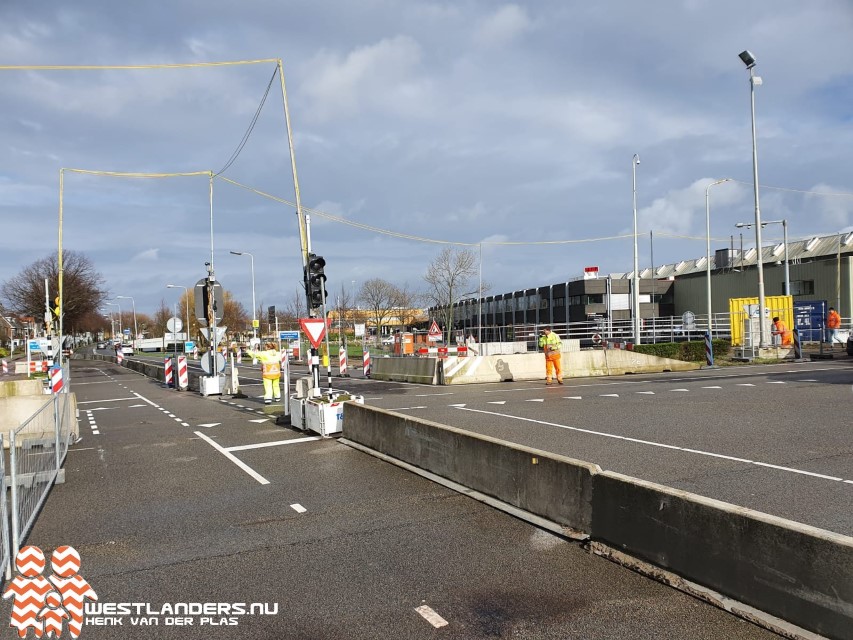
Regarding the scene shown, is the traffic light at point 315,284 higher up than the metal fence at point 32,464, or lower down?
higher up

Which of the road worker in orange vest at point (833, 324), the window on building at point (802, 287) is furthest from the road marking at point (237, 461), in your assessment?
the window on building at point (802, 287)

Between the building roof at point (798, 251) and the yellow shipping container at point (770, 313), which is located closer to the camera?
the yellow shipping container at point (770, 313)

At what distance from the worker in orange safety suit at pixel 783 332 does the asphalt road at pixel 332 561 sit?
25.3 meters

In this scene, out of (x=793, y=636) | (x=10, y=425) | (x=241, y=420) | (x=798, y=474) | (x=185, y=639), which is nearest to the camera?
(x=793, y=636)

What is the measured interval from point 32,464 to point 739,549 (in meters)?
6.99

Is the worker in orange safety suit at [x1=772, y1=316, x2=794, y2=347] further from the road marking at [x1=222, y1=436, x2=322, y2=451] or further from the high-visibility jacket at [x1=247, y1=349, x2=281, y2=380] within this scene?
the road marking at [x1=222, y1=436, x2=322, y2=451]

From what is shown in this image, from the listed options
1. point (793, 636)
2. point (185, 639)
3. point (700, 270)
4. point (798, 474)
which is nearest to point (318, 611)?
point (185, 639)

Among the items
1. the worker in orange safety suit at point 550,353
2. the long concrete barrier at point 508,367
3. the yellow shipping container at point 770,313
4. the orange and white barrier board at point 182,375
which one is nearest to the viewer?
the worker in orange safety suit at point 550,353

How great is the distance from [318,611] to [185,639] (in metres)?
0.82

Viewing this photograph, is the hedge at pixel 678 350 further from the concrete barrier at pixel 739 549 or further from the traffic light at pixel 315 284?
the concrete barrier at pixel 739 549

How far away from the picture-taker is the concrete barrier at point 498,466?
5824 millimetres

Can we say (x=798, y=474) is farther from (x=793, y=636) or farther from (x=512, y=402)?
(x=512, y=402)

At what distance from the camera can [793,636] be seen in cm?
376

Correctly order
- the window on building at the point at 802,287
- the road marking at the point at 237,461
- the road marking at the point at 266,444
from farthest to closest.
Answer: the window on building at the point at 802,287 < the road marking at the point at 266,444 < the road marking at the point at 237,461
